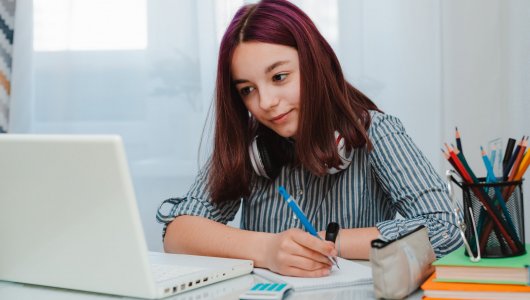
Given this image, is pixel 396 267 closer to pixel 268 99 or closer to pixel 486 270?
pixel 486 270

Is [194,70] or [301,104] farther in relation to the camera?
[194,70]

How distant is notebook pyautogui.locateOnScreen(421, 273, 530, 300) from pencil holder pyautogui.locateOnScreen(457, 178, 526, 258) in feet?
0.24

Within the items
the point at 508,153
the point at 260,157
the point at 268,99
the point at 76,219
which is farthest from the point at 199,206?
the point at 508,153

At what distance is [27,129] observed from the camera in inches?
89.1

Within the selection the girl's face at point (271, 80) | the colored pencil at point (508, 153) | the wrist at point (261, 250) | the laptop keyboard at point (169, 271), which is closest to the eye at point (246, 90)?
the girl's face at point (271, 80)

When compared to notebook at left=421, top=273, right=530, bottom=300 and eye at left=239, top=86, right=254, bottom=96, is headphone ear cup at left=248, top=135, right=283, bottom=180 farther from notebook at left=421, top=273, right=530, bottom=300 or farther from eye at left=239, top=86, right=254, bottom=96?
notebook at left=421, top=273, right=530, bottom=300

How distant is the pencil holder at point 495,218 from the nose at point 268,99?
499 mm

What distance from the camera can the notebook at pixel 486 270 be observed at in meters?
0.81

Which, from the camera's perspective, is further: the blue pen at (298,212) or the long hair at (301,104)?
the long hair at (301,104)

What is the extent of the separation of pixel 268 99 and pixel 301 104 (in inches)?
2.9

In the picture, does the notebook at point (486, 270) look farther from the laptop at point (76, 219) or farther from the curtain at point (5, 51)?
the curtain at point (5, 51)

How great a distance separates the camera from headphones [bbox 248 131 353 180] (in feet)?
4.50

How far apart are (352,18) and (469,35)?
0.34m

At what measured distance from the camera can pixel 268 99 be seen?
4.33ft
